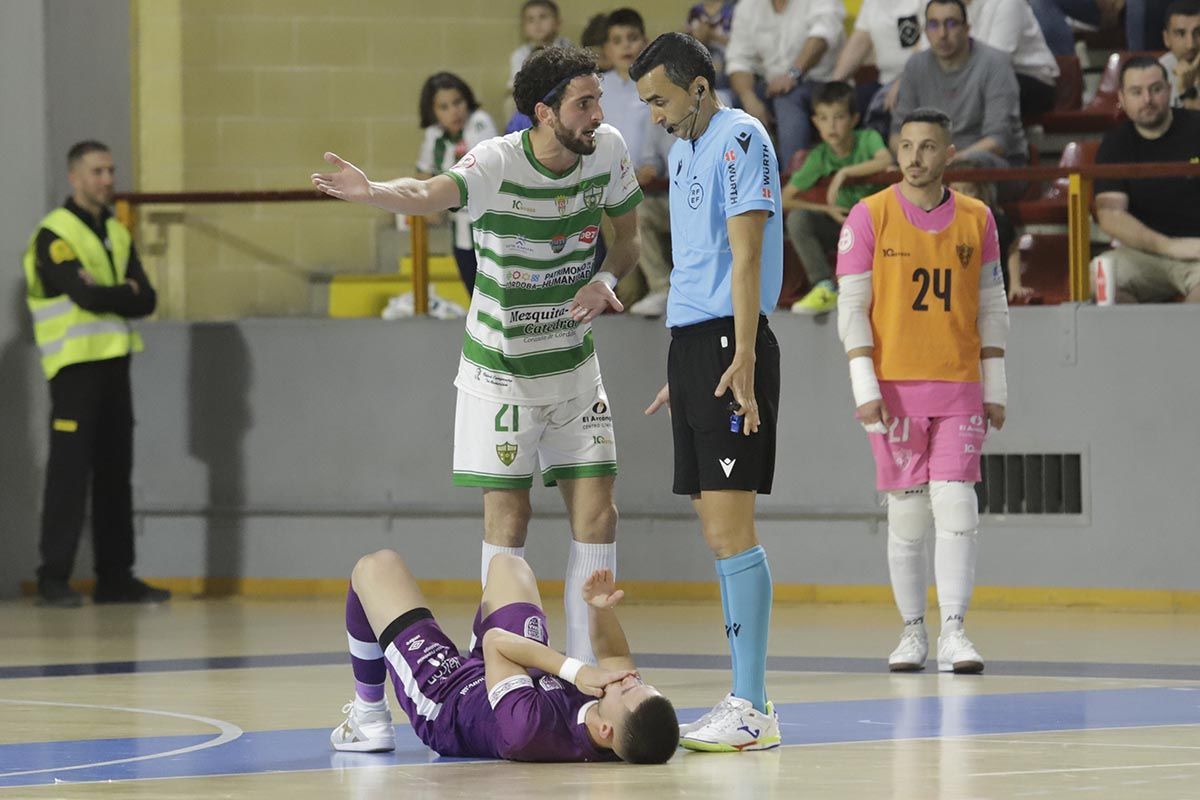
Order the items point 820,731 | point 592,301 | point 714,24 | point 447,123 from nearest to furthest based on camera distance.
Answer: point 820,731
point 592,301
point 447,123
point 714,24

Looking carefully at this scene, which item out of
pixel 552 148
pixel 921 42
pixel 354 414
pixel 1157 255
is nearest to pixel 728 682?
pixel 552 148

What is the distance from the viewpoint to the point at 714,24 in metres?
12.2

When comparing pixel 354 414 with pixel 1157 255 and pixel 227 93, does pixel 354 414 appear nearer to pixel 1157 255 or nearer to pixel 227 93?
pixel 227 93

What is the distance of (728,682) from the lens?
7160 millimetres

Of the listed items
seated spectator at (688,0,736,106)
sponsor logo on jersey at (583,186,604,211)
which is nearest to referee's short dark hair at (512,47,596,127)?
sponsor logo on jersey at (583,186,604,211)

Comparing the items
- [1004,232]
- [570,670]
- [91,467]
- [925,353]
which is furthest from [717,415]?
[91,467]

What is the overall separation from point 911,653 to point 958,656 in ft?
0.63

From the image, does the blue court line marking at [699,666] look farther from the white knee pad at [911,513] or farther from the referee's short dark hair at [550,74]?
the referee's short dark hair at [550,74]

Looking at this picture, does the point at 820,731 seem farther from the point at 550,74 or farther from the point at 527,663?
the point at 550,74

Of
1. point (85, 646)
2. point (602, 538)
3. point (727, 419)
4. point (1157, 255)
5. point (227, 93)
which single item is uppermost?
point (227, 93)

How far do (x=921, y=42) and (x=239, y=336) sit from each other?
4.15 metres

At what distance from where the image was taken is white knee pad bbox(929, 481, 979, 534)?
743cm

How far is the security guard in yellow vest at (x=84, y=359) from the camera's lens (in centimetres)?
1077

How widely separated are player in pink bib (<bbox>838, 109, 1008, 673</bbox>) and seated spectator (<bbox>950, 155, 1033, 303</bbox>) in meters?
2.20
